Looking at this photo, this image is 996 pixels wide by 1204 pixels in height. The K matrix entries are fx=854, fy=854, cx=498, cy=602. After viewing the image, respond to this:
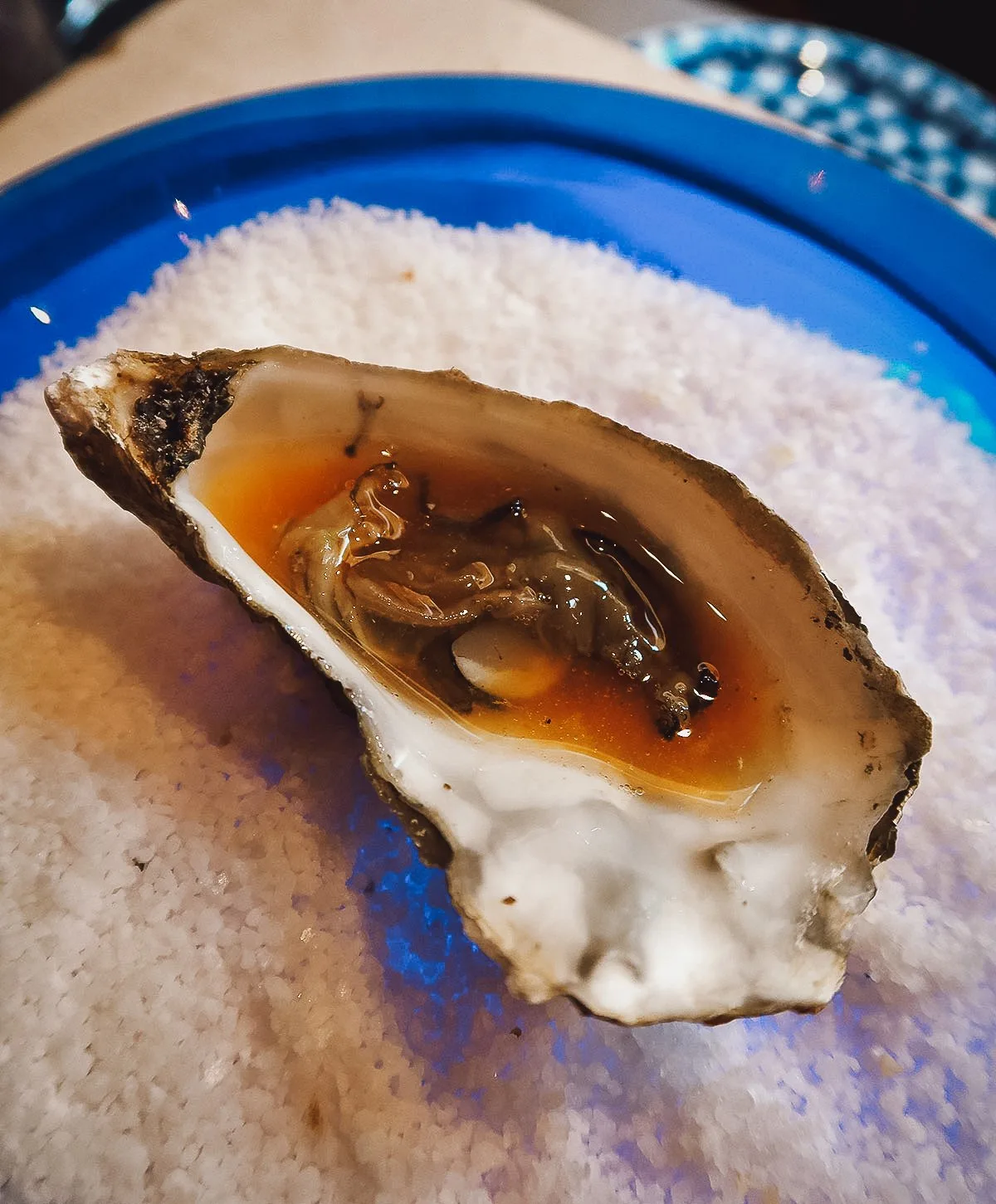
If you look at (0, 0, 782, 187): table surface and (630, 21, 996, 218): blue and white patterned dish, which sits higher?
(630, 21, 996, 218): blue and white patterned dish

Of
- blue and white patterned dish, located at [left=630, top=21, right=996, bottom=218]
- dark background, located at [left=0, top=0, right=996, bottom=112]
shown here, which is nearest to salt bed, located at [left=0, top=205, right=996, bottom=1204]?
dark background, located at [left=0, top=0, right=996, bottom=112]

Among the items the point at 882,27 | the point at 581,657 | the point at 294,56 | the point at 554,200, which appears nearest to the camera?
the point at 581,657

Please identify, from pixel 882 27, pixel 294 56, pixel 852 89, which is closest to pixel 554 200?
pixel 294 56

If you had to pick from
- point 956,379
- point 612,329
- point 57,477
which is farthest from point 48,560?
point 956,379

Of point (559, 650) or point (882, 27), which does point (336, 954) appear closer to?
point (559, 650)

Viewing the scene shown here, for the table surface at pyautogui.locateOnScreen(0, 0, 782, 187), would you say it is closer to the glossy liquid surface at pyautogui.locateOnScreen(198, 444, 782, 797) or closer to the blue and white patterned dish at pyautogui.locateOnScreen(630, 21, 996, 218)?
the blue and white patterned dish at pyautogui.locateOnScreen(630, 21, 996, 218)
